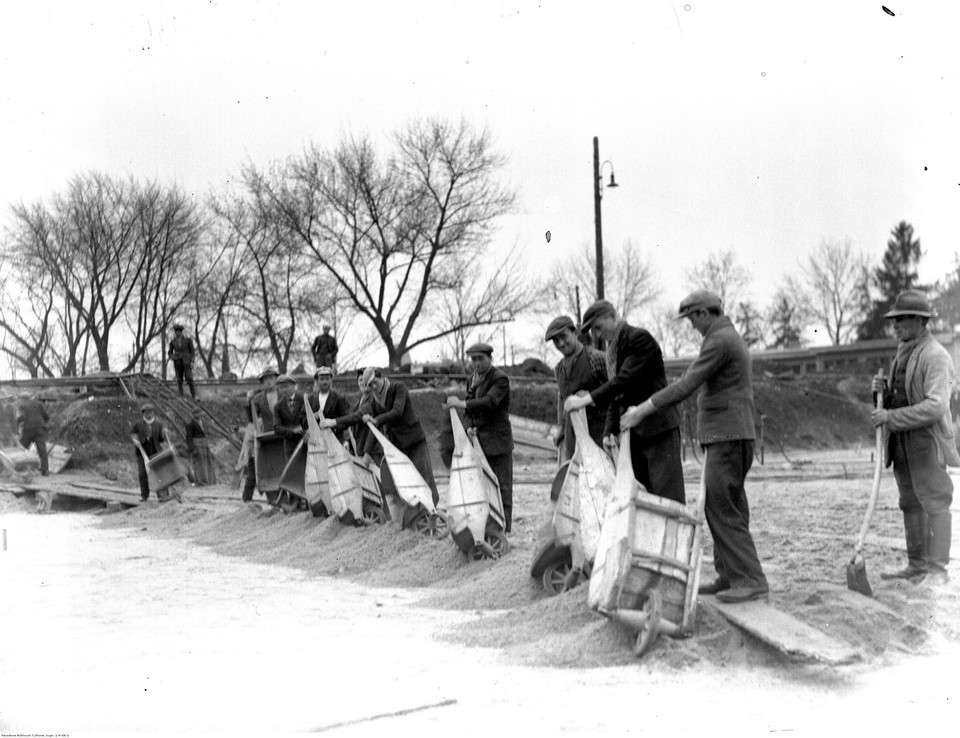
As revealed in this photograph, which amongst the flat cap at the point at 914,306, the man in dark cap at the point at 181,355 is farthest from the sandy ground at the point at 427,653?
the man in dark cap at the point at 181,355

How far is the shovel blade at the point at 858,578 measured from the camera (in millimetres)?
5637

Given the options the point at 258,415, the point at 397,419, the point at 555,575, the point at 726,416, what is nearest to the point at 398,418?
the point at 397,419

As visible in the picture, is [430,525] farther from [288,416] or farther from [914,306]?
[914,306]

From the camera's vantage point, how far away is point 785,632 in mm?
4879

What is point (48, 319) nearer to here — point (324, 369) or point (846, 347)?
point (324, 369)

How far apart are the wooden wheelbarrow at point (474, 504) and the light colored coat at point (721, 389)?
2.50 metres

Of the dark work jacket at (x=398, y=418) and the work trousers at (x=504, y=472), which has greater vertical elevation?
the dark work jacket at (x=398, y=418)

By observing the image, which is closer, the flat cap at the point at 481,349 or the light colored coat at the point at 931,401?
the light colored coat at the point at 931,401

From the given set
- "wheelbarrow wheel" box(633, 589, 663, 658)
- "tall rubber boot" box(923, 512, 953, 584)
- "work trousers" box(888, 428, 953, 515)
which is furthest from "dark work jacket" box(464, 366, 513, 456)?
"wheelbarrow wheel" box(633, 589, 663, 658)

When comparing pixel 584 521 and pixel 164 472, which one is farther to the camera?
pixel 164 472

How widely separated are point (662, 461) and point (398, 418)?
3.90 meters

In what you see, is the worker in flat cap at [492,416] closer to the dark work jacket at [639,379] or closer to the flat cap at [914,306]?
the dark work jacket at [639,379]

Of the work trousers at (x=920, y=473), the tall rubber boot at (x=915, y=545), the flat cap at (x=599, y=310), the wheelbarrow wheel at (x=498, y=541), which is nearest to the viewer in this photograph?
the work trousers at (x=920, y=473)

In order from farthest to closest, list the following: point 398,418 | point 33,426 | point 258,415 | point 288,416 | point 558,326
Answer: point 33,426
point 258,415
point 288,416
point 398,418
point 558,326
